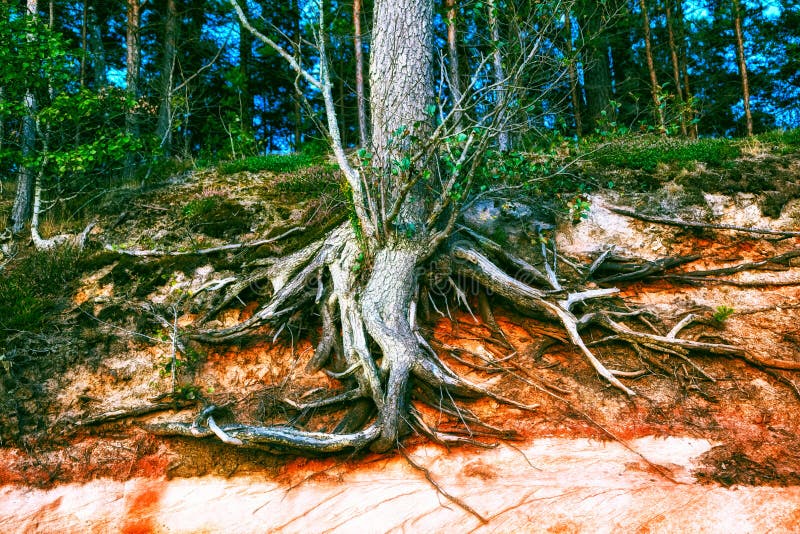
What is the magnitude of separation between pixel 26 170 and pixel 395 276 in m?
8.00

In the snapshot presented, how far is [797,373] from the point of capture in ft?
15.4

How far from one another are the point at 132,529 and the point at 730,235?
8.01m

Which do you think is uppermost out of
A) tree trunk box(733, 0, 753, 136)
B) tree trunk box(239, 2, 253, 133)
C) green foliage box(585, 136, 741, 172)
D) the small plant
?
tree trunk box(239, 2, 253, 133)

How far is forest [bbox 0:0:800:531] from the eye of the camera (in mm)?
4500

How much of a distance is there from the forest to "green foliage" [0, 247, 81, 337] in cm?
A: 4

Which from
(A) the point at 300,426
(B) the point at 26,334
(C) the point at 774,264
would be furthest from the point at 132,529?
(C) the point at 774,264

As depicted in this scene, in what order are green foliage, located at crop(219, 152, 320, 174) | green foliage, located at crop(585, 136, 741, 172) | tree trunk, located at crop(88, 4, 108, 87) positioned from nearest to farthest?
1. green foliage, located at crop(585, 136, 741, 172)
2. green foliage, located at crop(219, 152, 320, 174)
3. tree trunk, located at crop(88, 4, 108, 87)

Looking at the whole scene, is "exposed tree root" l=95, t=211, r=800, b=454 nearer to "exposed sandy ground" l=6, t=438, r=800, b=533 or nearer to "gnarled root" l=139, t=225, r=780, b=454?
"gnarled root" l=139, t=225, r=780, b=454

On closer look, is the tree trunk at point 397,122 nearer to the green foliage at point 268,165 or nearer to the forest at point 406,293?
the forest at point 406,293

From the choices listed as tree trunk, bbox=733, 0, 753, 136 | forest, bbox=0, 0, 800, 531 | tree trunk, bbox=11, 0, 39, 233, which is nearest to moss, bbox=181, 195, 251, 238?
forest, bbox=0, 0, 800, 531

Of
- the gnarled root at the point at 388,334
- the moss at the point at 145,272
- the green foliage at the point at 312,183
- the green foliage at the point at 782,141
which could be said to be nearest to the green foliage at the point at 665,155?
the green foliage at the point at 782,141

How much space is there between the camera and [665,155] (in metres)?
8.53

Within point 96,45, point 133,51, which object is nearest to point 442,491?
point 133,51

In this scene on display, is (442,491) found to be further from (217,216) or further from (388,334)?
(217,216)
